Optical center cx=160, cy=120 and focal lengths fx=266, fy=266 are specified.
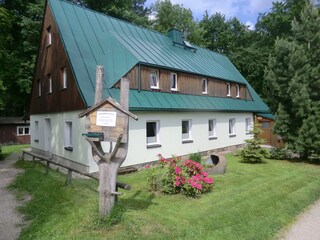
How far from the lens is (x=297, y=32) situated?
52.6 ft

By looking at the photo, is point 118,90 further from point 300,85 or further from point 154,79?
point 300,85

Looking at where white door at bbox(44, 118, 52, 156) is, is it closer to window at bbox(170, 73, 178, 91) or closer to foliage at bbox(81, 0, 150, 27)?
window at bbox(170, 73, 178, 91)

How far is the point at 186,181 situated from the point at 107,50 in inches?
348

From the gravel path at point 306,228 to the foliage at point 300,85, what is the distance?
8.15 metres

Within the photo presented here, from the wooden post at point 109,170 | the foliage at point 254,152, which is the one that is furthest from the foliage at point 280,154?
the wooden post at point 109,170

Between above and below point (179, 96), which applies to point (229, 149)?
below

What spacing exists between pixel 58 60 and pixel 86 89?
375 centimetres

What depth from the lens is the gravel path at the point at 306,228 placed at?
19.3ft

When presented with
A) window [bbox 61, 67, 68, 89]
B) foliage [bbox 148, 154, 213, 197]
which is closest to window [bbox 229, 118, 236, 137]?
foliage [bbox 148, 154, 213, 197]

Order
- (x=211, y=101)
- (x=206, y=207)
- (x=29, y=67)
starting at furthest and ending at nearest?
(x=29, y=67) < (x=211, y=101) < (x=206, y=207)

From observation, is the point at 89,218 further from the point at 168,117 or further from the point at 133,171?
the point at 168,117

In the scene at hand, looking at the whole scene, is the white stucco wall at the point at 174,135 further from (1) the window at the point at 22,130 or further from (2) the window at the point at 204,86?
(1) the window at the point at 22,130

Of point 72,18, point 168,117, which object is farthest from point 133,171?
point 72,18

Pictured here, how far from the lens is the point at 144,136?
13.0 meters
